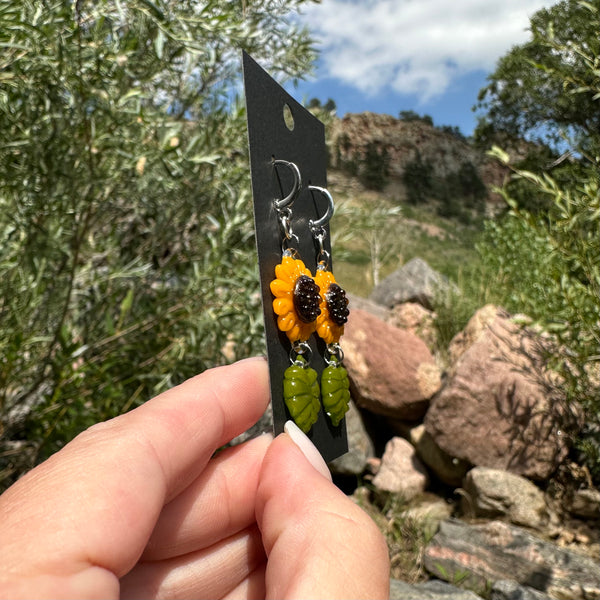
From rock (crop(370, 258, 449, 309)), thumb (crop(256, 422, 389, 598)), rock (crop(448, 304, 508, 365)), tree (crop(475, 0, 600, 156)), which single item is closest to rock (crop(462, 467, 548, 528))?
rock (crop(448, 304, 508, 365))

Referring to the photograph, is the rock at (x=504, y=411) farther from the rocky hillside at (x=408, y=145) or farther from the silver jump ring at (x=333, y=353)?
the rocky hillside at (x=408, y=145)

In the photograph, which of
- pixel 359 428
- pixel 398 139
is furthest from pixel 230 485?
pixel 398 139

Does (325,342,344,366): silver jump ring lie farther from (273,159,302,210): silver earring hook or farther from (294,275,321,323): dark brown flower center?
(273,159,302,210): silver earring hook

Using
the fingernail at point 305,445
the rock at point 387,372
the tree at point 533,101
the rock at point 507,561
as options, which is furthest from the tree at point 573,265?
the tree at point 533,101

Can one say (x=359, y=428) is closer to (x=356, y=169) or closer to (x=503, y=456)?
(x=503, y=456)

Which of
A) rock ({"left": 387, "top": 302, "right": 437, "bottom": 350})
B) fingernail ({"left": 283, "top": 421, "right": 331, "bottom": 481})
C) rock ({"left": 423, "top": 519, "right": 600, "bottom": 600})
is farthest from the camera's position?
rock ({"left": 387, "top": 302, "right": 437, "bottom": 350})

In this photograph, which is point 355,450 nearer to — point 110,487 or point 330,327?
point 330,327
